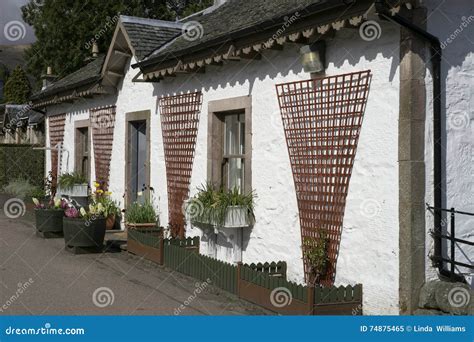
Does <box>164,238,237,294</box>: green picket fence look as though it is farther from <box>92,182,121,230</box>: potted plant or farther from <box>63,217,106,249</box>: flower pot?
<box>92,182,121,230</box>: potted plant

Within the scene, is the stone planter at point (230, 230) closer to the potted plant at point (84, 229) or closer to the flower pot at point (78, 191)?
the potted plant at point (84, 229)

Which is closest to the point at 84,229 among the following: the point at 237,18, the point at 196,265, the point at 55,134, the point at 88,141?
the point at 196,265

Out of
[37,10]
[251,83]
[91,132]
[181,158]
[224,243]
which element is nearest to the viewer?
[251,83]

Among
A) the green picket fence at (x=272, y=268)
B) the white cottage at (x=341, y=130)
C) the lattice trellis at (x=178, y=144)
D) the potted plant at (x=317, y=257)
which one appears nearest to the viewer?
the white cottage at (x=341, y=130)

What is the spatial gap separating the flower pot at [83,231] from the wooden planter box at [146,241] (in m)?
0.57

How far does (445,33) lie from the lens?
22.6 ft

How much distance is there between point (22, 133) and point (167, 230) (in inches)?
955

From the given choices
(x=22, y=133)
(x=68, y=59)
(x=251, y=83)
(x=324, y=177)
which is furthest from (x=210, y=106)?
(x=22, y=133)

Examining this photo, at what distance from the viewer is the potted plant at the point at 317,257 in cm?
748

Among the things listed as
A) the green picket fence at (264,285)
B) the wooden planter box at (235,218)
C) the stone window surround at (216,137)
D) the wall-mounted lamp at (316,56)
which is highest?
the wall-mounted lamp at (316,56)

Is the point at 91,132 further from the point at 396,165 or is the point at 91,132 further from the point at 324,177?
the point at 396,165

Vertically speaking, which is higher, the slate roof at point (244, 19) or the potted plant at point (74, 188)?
the slate roof at point (244, 19)

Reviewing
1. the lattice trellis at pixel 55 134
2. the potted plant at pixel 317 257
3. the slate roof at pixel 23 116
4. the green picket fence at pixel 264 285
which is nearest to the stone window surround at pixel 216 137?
the green picket fence at pixel 264 285

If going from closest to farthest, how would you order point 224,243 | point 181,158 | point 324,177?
1. point 324,177
2. point 224,243
3. point 181,158
